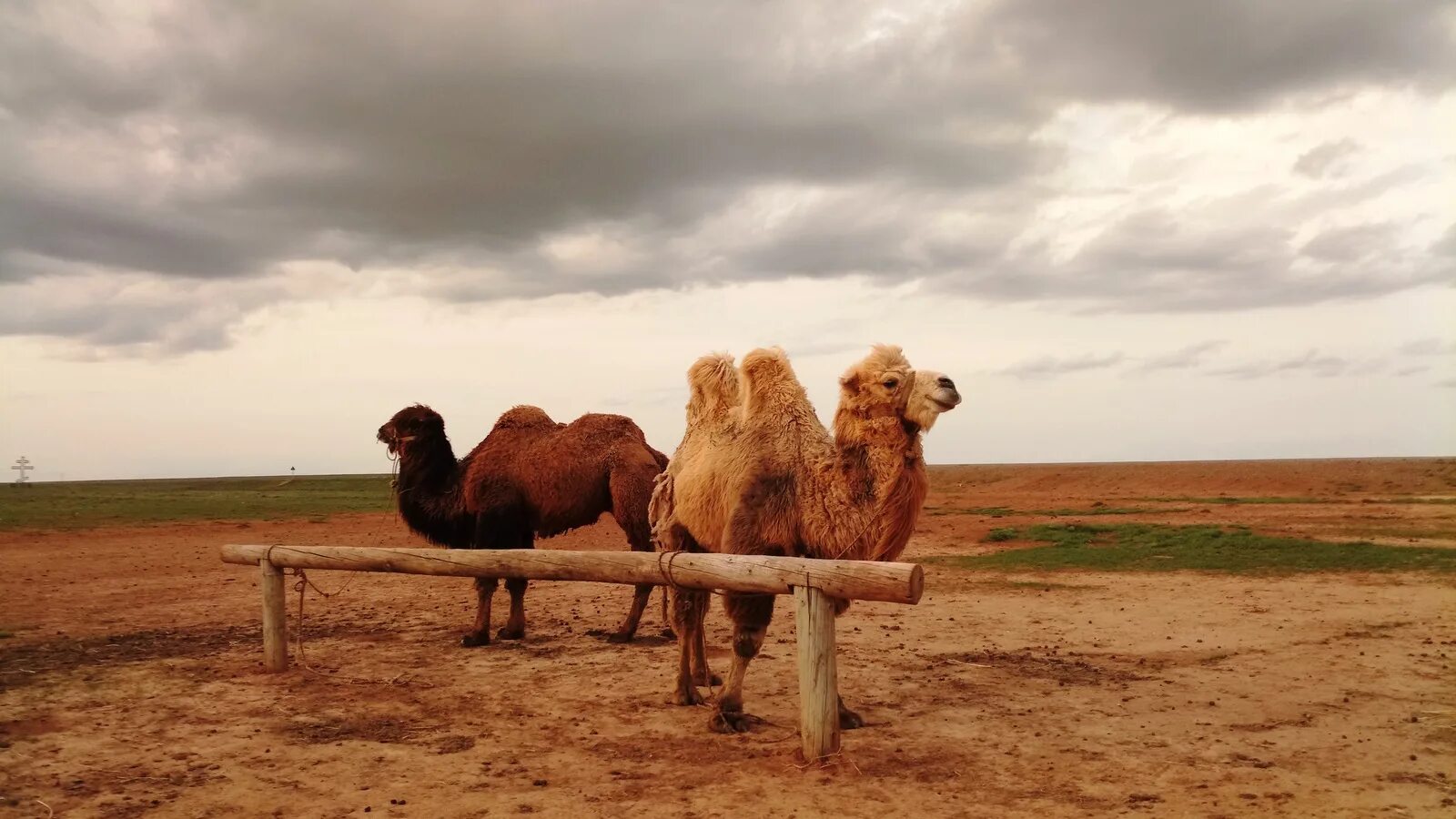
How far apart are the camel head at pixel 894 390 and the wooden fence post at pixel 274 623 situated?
514cm

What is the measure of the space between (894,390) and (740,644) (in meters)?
1.86

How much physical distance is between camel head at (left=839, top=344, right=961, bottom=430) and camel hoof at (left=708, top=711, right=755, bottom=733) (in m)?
2.10

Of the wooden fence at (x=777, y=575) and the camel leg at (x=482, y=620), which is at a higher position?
the wooden fence at (x=777, y=575)

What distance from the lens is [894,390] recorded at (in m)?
6.09

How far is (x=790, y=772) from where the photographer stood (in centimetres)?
547

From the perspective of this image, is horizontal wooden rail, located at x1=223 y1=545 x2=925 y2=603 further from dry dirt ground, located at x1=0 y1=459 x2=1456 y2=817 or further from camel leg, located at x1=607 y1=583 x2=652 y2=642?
camel leg, located at x1=607 y1=583 x2=652 y2=642

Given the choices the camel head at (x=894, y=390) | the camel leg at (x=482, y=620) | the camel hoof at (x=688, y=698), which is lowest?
the camel hoof at (x=688, y=698)

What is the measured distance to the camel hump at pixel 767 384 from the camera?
22.5 feet

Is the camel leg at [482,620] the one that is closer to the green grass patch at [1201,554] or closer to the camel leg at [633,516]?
the camel leg at [633,516]

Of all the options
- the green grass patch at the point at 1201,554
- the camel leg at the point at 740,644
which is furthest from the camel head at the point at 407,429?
the green grass patch at the point at 1201,554

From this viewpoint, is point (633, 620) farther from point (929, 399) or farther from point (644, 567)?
point (929, 399)

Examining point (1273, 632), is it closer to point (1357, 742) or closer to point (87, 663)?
point (1357, 742)

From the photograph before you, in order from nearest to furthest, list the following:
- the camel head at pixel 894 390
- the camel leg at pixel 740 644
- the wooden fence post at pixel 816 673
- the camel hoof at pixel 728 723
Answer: the wooden fence post at pixel 816 673 < the camel head at pixel 894 390 < the camel leg at pixel 740 644 < the camel hoof at pixel 728 723

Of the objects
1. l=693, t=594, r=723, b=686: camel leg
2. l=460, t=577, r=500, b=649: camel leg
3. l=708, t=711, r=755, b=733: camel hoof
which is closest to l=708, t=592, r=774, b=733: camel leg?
l=708, t=711, r=755, b=733: camel hoof
